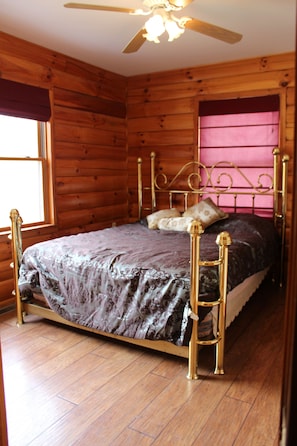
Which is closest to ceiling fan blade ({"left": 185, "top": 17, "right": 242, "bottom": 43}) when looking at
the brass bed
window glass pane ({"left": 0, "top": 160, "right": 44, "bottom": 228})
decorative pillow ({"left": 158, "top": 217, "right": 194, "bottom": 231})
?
the brass bed

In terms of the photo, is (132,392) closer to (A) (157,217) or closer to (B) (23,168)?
(A) (157,217)

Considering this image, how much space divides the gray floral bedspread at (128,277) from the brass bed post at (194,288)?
0.06 metres

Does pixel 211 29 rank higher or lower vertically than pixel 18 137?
higher

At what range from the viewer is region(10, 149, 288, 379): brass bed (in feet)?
7.40

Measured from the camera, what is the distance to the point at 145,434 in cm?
179

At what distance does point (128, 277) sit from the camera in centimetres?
250

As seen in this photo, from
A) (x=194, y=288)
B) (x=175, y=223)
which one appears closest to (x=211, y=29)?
(x=194, y=288)

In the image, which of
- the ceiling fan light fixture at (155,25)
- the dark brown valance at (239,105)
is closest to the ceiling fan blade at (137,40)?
the ceiling fan light fixture at (155,25)

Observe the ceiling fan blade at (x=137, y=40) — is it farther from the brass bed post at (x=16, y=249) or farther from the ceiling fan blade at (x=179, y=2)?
the brass bed post at (x=16, y=249)

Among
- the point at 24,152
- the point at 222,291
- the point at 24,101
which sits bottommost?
the point at 222,291

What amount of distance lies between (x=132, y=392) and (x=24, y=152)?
98.8 inches

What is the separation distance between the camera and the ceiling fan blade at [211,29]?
2.45 metres

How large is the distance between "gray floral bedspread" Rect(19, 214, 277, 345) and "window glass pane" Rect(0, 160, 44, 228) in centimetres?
72

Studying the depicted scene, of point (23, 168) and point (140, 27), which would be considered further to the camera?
point (23, 168)
